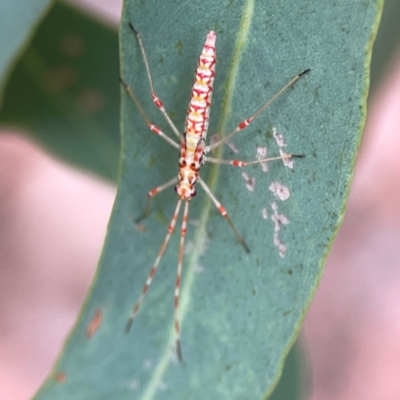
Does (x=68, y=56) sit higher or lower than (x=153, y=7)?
higher

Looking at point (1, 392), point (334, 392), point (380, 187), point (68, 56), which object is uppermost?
point (380, 187)

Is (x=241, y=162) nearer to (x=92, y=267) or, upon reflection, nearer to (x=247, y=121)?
(x=247, y=121)

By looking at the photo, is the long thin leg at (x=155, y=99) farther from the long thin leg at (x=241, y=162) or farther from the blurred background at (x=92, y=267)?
the blurred background at (x=92, y=267)

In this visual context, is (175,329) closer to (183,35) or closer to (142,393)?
(142,393)

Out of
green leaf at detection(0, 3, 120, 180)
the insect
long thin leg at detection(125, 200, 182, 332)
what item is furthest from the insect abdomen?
green leaf at detection(0, 3, 120, 180)

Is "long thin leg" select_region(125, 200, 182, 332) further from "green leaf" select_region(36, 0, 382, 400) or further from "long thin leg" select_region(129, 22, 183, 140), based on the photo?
"long thin leg" select_region(129, 22, 183, 140)

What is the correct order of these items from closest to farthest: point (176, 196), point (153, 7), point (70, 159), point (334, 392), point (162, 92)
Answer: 1. point (153, 7)
2. point (162, 92)
3. point (176, 196)
4. point (70, 159)
5. point (334, 392)

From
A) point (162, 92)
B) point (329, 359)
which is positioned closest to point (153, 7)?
point (162, 92)
